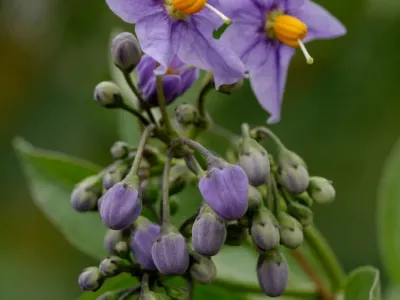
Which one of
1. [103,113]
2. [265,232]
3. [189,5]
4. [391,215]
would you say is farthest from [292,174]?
[103,113]

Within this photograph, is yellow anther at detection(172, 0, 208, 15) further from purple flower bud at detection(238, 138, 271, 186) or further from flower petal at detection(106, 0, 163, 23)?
purple flower bud at detection(238, 138, 271, 186)

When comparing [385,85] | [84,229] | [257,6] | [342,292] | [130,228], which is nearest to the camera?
[130,228]

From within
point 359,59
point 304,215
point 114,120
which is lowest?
point 114,120

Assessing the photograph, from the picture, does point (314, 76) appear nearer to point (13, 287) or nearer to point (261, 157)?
point (13, 287)

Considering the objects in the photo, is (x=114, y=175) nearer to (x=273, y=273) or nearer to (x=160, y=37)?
(x=160, y=37)

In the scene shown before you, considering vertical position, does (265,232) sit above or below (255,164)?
below

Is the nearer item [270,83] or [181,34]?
[181,34]

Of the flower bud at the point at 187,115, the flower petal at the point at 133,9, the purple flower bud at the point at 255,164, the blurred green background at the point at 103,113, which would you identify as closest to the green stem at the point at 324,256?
the purple flower bud at the point at 255,164

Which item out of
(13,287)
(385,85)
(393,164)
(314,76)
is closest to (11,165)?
(13,287)
